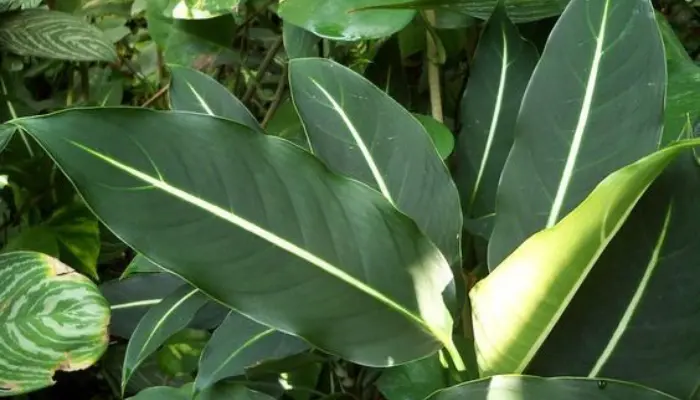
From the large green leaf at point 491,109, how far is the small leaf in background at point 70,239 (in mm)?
600

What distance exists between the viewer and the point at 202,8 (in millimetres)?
795

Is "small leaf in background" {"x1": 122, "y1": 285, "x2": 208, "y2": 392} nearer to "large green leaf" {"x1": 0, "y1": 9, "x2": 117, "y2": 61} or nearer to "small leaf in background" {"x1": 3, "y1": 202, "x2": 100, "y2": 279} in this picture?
"small leaf in background" {"x1": 3, "y1": 202, "x2": 100, "y2": 279}

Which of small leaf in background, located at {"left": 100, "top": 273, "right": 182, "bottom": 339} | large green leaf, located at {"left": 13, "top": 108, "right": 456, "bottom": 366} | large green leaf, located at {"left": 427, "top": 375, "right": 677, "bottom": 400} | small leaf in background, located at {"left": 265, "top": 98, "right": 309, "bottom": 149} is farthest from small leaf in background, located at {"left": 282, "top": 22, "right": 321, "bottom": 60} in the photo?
large green leaf, located at {"left": 427, "top": 375, "right": 677, "bottom": 400}

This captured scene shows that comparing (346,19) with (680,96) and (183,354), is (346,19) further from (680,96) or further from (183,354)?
(183,354)

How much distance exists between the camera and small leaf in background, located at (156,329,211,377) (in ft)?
2.91

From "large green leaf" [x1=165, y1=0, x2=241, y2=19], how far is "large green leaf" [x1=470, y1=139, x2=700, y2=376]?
1.58 feet

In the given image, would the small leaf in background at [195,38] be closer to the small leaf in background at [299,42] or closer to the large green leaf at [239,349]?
the small leaf in background at [299,42]

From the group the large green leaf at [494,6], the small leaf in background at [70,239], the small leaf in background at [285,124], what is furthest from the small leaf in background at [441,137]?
the small leaf in background at [70,239]

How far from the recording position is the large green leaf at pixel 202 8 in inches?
30.6

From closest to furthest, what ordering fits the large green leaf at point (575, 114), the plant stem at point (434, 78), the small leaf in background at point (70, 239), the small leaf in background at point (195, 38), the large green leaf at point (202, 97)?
the large green leaf at point (575, 114), the large green leaf at point (202, 97), the plant stem at point (434, 78), the small leaf in background at point (195, 38), the small leaf in background at point (70, 239)

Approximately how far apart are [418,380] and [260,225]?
0.21 metres

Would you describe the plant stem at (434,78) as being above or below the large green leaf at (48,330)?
above

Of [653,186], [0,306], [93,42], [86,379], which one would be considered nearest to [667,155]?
[653,186]

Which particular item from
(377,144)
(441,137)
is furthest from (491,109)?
(377,144)
